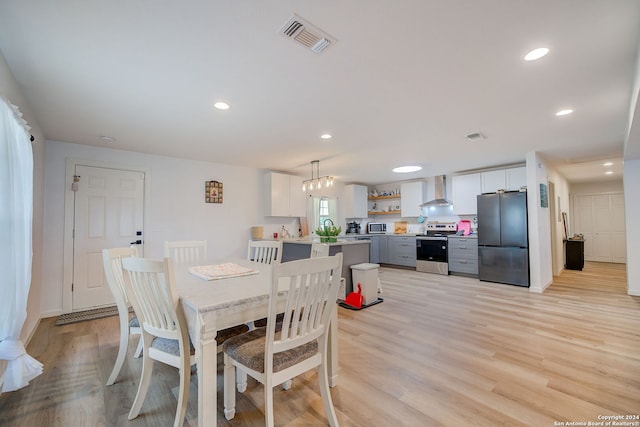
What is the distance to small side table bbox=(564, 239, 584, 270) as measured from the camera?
6469 mm

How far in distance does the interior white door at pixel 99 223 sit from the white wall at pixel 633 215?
7763 mm

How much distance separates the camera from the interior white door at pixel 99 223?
3.77 m

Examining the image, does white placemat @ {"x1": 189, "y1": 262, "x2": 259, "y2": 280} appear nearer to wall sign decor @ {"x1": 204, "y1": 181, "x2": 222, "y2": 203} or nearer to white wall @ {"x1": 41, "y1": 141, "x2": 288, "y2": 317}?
white wall @ {"x1": 41, "y1": 141, "x2": 288, "y2": 317}

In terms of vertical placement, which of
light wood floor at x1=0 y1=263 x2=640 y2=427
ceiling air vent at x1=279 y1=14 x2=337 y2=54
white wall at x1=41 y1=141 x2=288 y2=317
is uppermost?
ceiling air vent at x1=279 y1=14 x2=337 y2=54

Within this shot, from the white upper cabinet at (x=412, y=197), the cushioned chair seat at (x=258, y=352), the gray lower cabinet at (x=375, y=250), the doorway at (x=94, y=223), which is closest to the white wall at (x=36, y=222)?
the doorway at (x=94, y=223)

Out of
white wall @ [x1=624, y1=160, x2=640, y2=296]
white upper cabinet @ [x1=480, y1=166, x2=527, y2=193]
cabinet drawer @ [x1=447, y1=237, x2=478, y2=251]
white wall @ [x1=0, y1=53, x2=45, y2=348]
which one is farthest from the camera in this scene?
cabinet drawer @ [x1=447, y1=237, x2=478, y2=251]

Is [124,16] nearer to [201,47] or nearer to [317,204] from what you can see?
[201,47]

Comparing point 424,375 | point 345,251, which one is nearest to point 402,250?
point 345,251

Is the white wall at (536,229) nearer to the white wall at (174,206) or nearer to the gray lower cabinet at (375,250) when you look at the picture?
the gray lower cabinet at (375,250)

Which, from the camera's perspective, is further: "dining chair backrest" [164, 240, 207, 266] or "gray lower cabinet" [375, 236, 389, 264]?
"gray lower cabinet" [375, 236, 389, 264]

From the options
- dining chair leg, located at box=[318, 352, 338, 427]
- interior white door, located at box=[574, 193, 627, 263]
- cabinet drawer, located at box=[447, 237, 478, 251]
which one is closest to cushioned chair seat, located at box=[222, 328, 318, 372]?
dining chair leg, located at box=[318, 352, 338, 427]

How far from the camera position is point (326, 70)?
2.03 metres

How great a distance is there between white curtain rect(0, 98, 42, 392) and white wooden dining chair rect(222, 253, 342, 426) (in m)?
1.39

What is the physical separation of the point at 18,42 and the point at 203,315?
6.89ft
